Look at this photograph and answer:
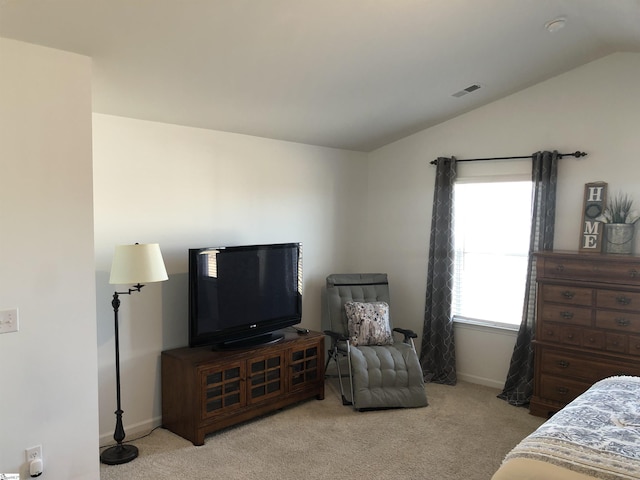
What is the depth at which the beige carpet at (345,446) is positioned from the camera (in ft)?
10.2

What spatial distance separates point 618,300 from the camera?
364 centimetres

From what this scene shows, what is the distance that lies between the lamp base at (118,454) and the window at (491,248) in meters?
3.13

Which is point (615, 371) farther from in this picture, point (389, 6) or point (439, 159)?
point (389, 6)

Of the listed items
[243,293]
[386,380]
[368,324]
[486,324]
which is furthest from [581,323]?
[243,293]

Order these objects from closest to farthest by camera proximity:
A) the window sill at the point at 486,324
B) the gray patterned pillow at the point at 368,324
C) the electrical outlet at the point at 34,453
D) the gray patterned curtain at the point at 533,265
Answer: the electrical outlet at the point at 34,453 < the gray patterned curtain at the point at 533,265 < the gray patterned pillow at the point at 368,324 < the window sill at the point at 486,324

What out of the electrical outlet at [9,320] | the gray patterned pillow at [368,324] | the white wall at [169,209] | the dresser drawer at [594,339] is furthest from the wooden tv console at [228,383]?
the dresser drawer at [594,339]

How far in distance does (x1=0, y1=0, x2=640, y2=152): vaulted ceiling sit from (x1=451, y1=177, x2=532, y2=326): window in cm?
91

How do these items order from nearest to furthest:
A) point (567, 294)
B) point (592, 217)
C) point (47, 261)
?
point (47, 261), point (567, 294), point (592, 217)

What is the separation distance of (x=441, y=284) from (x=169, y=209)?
2686mm

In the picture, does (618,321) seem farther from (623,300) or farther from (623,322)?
(623,300)

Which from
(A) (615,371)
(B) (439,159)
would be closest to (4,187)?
(B) (439,159)

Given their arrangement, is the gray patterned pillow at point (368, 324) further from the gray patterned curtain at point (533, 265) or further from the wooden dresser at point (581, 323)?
the wooden dresser at point (581, 323)

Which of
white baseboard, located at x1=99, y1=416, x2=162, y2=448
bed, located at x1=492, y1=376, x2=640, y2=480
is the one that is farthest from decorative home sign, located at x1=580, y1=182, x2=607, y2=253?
white baseboard, located at x1=99, y1=416, x2=162, y2=448

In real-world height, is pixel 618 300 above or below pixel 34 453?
above
